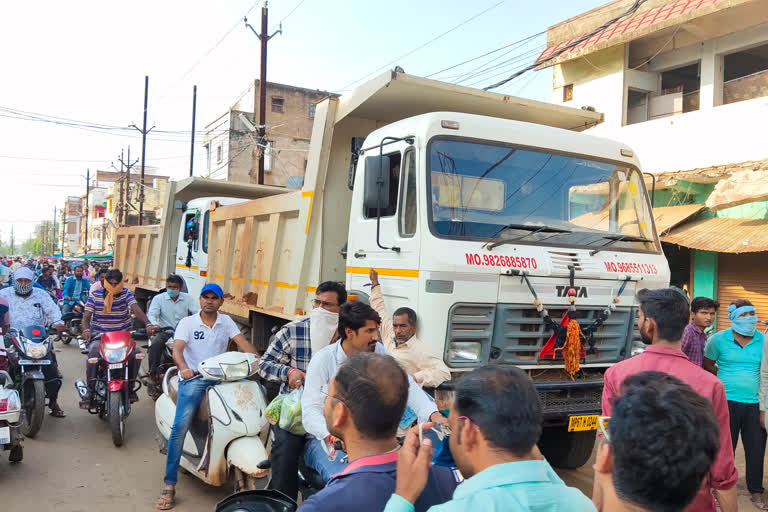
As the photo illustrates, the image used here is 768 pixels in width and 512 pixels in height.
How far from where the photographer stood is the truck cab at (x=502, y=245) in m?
4.48

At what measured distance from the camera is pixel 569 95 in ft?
49.7

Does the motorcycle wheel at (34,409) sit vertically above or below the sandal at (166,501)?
above

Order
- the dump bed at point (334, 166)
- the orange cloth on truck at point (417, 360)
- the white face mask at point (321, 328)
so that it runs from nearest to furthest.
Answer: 1. the white face mask at point (321, 328)
2. the orange cloth on truck at point (417, 360)
3. the dump bed at point (334, 166)

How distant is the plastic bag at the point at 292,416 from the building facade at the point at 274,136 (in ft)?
91.6

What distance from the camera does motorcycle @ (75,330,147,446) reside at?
579cm

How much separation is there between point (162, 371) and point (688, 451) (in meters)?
6.80

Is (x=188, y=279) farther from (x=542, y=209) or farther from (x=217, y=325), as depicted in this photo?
(x=542, y=209)

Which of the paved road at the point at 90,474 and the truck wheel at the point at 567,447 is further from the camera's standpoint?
the truck wheel at the point at 567,447

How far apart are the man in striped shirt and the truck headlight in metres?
3.61

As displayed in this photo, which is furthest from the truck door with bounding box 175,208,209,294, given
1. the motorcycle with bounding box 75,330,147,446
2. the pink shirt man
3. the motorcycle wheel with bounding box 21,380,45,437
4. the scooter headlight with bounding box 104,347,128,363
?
the pink shirt man

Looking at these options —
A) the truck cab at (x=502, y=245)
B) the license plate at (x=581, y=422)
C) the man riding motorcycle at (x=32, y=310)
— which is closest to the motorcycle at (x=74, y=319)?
the man riding motorcycle at (x=32, y=310)

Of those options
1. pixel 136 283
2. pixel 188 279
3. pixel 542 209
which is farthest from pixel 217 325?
pixel 136 283

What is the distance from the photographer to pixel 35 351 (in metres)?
5.99

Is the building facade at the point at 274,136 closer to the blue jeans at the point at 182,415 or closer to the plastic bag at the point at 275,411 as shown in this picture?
the blue jeans at the point at 182,415
